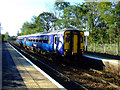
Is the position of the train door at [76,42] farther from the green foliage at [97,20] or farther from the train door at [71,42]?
the green foliage at [97,20]

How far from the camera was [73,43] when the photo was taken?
38.5 ft

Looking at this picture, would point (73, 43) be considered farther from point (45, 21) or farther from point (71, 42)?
point (45, 21)

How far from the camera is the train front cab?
38.0 ft

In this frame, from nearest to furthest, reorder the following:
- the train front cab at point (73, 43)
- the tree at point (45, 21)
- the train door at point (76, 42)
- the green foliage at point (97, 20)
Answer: the train front cab at point (73, 43) → the train door at point (76, 42) → the green foliage at point (97, 20) → the tree at point (45, 21)

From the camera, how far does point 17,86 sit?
5.44 meters

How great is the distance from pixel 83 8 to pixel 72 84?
17115 millimetres

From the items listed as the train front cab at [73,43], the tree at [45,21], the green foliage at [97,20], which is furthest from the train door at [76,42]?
the tree at [45,21]

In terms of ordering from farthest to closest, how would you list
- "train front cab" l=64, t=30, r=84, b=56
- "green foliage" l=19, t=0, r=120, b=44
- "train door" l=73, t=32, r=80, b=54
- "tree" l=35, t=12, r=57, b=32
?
"tree" l=35, t=12, r=57, b=32 → "green foliage" l=19, t=0, r=120, b=44 → "train door" l=73, t=32, r=80, b=54 → "train front cab" l=64, t=30, r=84, b=56

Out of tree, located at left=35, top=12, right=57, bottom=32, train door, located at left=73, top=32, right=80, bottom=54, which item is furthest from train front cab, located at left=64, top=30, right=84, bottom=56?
tree, located at left=35, top=12, right=57, bottom=32

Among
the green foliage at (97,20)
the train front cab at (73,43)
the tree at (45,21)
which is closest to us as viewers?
the train front cab at (73,43)

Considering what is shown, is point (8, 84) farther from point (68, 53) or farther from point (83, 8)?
point (83, 8)

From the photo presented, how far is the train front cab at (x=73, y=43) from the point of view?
38.0 feet

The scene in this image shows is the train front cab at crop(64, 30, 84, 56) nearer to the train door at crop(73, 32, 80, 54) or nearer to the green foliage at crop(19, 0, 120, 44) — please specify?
the train door at crop(73, 32, 80, 54)

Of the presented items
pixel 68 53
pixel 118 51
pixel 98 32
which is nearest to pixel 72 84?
pixel 68 53
